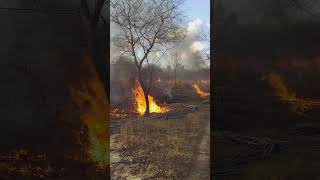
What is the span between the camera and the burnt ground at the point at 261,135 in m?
4.58

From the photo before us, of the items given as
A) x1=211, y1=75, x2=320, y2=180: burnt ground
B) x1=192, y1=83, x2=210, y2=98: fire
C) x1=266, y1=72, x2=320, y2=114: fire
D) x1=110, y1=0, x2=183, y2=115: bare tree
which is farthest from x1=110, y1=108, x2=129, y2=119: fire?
x1=266, y1=72, x2=320, y2=114: fire

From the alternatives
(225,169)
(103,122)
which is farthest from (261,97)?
(103,122)

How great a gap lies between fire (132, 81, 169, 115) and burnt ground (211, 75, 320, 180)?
941 millimetres

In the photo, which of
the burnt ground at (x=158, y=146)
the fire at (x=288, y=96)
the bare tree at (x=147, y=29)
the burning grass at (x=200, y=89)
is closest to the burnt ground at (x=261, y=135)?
the fire at (x=288, y=96)

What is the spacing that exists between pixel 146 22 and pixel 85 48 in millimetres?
1092

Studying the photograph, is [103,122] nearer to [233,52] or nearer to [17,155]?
[17,155]

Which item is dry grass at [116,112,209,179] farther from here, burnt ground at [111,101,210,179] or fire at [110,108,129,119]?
fire at [110,108,129,119]

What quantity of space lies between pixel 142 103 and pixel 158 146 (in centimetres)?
77

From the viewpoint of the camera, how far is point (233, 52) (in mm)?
4547

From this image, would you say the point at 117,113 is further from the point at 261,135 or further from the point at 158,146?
the point at 261,135

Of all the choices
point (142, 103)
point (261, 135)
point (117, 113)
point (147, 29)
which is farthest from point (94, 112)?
point (261, 135)

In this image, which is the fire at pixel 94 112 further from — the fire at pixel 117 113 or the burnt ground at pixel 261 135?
the burnt ground at pixel 261 135

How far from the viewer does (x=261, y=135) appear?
181 inches

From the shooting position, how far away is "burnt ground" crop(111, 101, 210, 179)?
4867 mm
